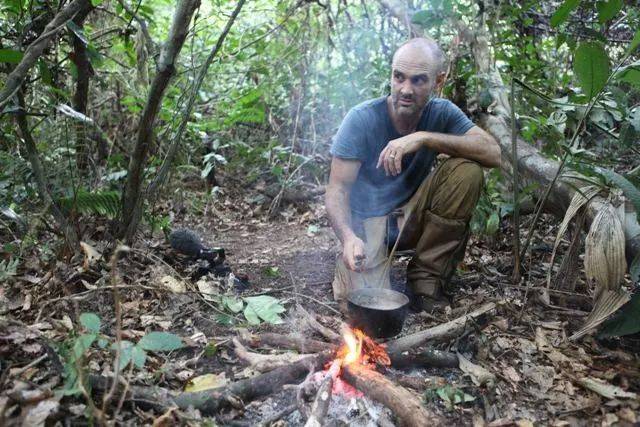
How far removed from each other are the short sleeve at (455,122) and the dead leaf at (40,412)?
2.83m

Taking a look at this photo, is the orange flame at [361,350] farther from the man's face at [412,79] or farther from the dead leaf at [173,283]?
the man's face at [412,79]

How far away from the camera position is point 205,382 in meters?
2.16

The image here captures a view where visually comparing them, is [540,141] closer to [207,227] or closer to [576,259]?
[576,259]

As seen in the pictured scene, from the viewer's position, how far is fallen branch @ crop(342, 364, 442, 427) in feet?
6.27

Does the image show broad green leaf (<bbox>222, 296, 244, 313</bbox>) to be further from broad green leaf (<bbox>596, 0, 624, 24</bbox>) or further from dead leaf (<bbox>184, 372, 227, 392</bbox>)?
broad green leaf (<bbox>596, 0, 624, 24</bbox>)

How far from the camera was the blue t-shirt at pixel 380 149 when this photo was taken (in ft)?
11.1

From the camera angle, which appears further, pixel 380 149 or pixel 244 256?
pixel 244 256

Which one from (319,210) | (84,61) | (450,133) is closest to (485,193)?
(450,133)

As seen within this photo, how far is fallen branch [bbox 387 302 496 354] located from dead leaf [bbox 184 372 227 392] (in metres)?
0.83

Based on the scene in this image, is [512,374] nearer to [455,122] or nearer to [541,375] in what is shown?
[541,375]

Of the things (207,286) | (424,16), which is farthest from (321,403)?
(424,16)

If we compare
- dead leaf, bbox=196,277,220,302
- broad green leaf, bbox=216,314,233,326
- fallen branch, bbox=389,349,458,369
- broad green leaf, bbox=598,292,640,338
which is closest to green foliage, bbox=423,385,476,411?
fallen branch, bbox=389,349,458,369

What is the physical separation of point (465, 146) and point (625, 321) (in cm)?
138

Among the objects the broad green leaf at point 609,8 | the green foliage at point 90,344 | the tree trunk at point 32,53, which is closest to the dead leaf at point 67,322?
the green foliage at point 90,344
